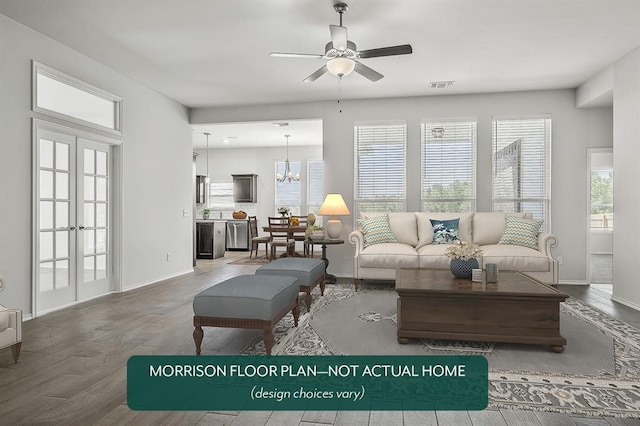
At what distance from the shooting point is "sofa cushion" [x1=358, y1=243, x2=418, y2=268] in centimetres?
Answer: 503

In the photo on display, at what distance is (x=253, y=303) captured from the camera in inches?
105

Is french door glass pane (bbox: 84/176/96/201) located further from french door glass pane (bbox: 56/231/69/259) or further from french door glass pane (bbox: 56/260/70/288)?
french door glass pane (bbox: 56/260/70/288)

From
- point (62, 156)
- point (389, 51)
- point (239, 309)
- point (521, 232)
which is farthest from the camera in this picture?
point (521, 232)

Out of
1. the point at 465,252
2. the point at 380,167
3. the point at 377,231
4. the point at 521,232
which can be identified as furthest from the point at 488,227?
the point at 465,252

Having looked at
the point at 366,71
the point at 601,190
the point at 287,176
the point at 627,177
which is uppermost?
the point at 366,71

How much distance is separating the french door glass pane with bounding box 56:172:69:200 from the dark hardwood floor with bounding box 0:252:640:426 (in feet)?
4.06

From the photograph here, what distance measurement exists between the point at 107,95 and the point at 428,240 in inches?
183

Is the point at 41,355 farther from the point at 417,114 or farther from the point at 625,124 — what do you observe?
the point at 625,124

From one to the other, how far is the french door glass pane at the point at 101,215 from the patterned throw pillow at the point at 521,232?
5.23 metres

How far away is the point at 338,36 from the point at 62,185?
3.39m

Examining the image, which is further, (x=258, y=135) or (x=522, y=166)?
(x=258, y=135)

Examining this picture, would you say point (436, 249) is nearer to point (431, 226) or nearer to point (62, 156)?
point (431, 226)

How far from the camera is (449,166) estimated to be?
239 inches

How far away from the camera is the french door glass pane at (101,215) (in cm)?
489
